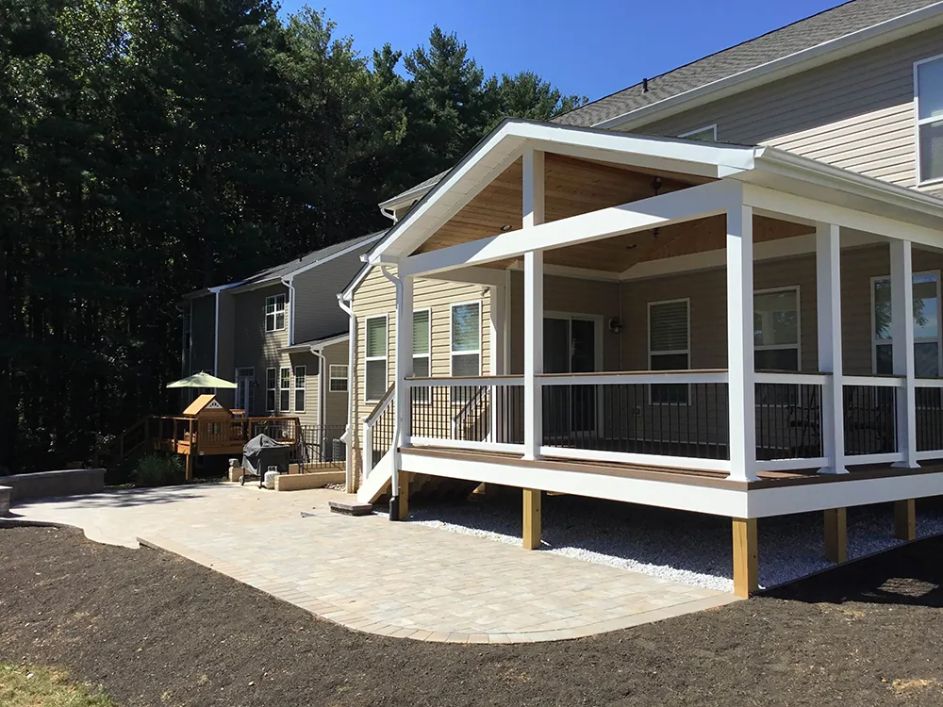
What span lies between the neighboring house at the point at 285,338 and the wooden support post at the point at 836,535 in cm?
1586

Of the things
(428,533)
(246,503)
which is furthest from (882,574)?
(246,503)

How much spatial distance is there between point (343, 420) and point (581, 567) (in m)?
15.5

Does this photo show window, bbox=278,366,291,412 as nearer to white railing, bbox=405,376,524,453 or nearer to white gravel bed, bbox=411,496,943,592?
white railing, bbox=405,376,524,453

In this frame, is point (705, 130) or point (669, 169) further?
point (705, 130)

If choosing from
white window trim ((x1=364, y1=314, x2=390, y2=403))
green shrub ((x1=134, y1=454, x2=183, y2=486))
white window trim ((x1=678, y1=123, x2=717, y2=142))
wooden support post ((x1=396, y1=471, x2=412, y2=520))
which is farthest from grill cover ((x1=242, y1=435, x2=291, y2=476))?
white window trim ((x1=678, y1=123, x2=717, y2=142))

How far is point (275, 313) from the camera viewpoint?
2583 centimetres

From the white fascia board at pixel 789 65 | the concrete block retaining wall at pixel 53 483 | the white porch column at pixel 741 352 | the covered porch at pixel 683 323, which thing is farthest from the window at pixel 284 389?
the white porch column at pixel 741 352

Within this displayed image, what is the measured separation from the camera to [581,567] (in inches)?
309

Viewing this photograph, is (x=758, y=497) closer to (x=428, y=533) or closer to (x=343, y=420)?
(x=428, y=533)

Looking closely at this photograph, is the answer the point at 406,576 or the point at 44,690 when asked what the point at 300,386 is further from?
the point at 44,690

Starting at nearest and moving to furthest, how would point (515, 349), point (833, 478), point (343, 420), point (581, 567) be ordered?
point (833, 478) < point (581, 567) < point (515, 349) < point (343, 420)

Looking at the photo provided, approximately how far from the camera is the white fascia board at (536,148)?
6.87 meters

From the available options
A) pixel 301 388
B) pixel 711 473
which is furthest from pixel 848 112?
pixel 301 388

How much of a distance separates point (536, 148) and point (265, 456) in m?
10.6
